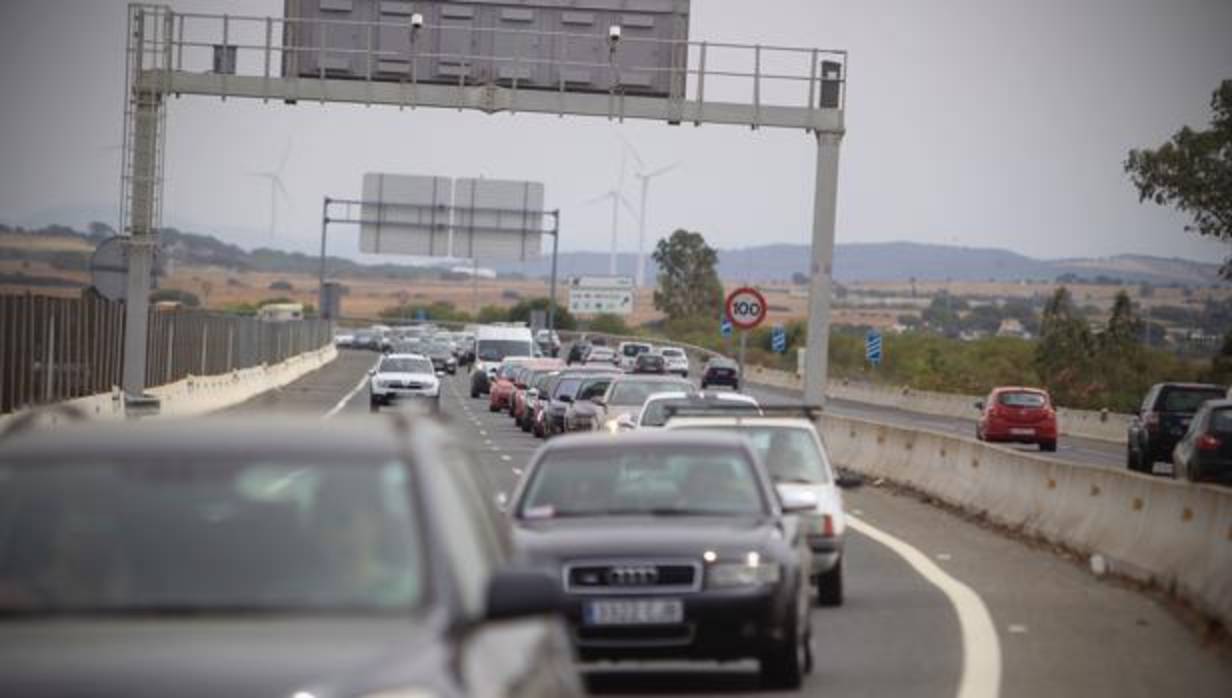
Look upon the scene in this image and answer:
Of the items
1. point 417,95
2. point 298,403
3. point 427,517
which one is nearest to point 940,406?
point 298,403

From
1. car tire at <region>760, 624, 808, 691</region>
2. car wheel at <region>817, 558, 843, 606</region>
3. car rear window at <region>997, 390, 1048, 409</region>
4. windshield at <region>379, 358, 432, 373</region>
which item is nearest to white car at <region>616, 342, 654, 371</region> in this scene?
windshield at <region>379, 358, 432, 373</region>

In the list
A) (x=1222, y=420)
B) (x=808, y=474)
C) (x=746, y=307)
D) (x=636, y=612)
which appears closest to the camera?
(x=636, y=612)

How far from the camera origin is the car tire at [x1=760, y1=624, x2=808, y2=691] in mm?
13586

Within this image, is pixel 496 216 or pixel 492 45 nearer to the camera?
pixel 492 45

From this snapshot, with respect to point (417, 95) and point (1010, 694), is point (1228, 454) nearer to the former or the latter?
point (417, 95)

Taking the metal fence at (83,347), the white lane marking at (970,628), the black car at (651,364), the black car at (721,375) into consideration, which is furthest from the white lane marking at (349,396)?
the white lane marking at (970,628)

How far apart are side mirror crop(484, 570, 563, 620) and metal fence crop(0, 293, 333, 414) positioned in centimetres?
2568

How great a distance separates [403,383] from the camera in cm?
6353

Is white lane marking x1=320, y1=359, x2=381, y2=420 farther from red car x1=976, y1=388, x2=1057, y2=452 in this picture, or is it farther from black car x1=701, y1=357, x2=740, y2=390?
red car x1=976, y1=388, x2=1057, y2=452

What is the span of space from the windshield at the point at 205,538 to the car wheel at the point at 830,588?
11.8 m

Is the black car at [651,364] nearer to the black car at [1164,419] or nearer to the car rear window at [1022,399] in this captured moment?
the car rear window at [1022,399]

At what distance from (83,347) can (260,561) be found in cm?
3707

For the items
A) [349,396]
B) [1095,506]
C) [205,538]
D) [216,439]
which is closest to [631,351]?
[349,396]

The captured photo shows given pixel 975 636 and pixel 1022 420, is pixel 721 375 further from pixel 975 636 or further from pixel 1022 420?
pixel 975 636
